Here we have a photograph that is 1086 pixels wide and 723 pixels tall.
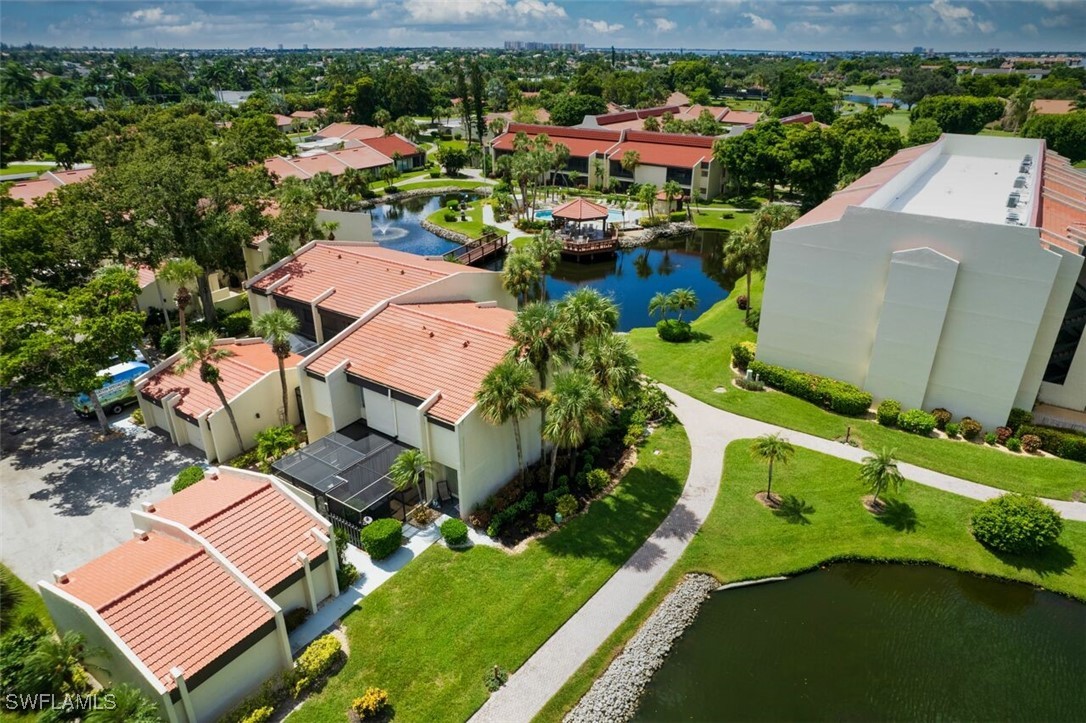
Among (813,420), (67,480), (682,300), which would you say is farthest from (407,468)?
(682,300)

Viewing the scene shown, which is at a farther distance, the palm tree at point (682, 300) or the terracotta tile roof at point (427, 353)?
the palm tree at point (682, 300)

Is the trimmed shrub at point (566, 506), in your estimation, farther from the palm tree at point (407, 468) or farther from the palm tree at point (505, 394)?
the palm tree at point (407, 468)

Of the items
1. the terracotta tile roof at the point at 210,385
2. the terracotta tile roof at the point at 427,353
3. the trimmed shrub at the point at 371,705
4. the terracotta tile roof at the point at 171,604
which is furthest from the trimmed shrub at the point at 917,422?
the terracotta tile roof at the point at 210,385

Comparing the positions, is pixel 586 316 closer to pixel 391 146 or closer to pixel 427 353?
pixel 427 353

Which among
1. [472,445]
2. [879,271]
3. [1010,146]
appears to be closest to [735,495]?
[472,445]

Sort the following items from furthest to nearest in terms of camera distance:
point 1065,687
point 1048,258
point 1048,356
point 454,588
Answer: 1. point 1048,356
2. point 1048,258
3. point 454,588
4. point 1065,687

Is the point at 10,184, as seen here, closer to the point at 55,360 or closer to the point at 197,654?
the point at 55,360

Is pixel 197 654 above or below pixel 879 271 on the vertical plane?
below
